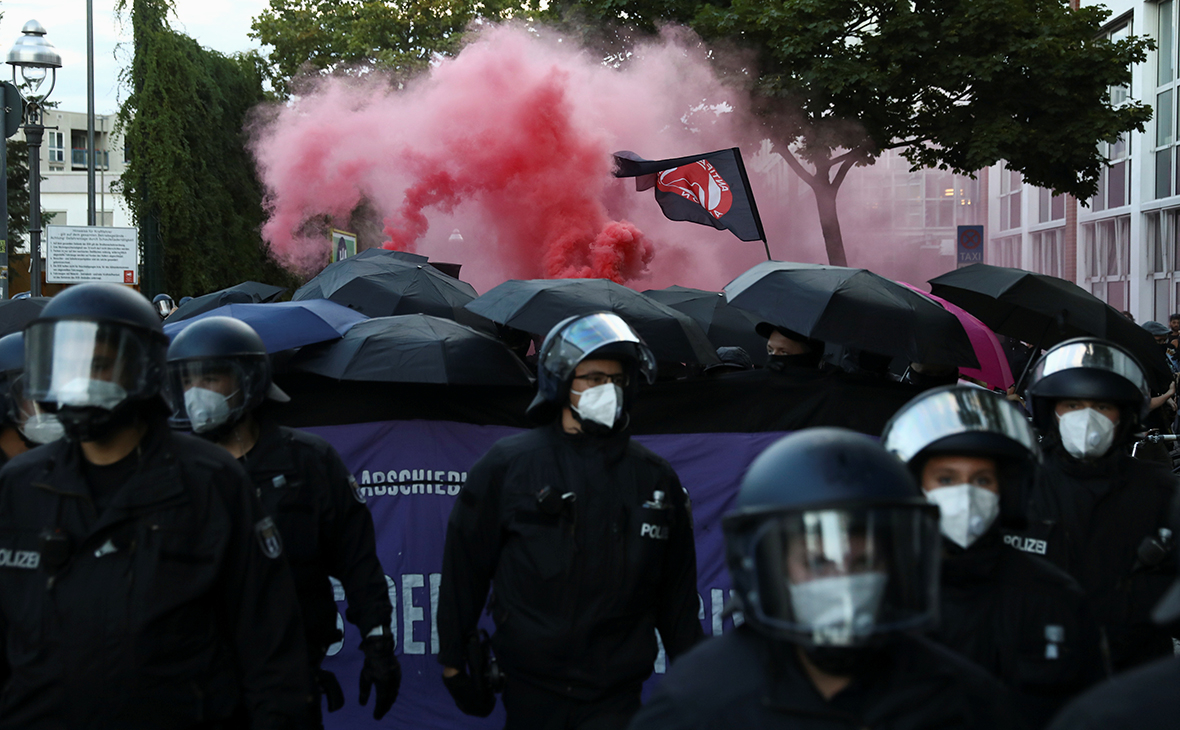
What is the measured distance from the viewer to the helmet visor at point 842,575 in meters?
1.84

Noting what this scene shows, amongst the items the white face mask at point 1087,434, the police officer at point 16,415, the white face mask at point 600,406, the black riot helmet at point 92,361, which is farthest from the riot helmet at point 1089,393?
the police officer at point 16,415

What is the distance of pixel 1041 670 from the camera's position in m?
2.48

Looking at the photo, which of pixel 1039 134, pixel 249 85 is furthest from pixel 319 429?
pixel 249 85

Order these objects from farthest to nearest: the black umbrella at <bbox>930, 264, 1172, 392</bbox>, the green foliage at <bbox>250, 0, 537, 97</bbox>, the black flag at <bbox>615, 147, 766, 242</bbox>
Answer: the green foliage at <bbox>250, 0, 537, 97</bbox>
the black flag at <bbox>615, 147, 766, 242</bbox>
the black umbrella at <bbox>930, 264, 1172, 392</bbox>

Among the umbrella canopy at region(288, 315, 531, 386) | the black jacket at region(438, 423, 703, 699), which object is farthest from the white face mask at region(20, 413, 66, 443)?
the umbrella canopy at region(288, 315, 531, 386)

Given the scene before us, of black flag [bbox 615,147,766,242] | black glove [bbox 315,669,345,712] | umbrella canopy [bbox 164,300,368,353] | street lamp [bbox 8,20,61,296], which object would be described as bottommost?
black glove [bbox 315,669,345,712]

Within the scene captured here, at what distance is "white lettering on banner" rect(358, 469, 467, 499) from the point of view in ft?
19.4

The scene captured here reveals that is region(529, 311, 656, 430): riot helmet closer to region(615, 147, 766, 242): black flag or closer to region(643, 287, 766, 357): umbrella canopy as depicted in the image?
region(615, 147, 766, 242): black flag

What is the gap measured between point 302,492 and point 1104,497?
2636 millimetres

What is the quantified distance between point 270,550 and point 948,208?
1449 inches

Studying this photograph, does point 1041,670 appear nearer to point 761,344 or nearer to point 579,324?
point 579,324

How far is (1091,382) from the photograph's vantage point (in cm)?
389

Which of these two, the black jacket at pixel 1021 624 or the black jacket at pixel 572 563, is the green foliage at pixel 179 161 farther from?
the black jacket at pixel 1021 624

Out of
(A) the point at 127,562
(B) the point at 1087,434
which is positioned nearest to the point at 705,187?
(B) the point at 1087,434
